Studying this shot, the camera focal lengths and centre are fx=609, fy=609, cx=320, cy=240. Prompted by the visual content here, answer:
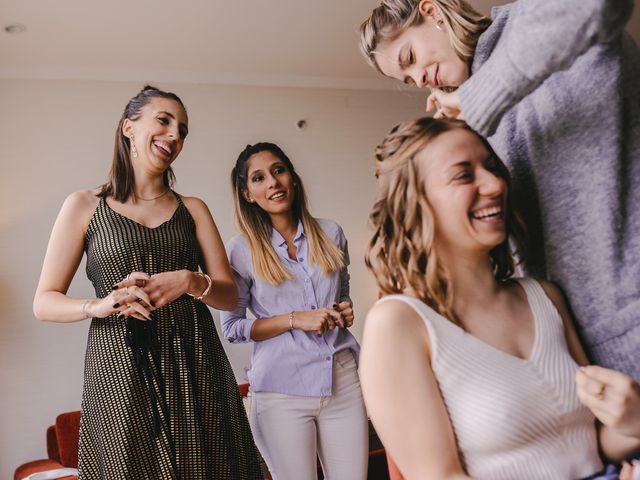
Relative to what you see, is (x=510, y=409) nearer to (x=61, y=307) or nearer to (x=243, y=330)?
(x=61, y=307)

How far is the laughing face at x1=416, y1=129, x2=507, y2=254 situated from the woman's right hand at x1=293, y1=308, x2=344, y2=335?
1.24 metres

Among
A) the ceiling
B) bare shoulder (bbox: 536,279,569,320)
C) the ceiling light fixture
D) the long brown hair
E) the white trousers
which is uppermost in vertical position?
the ceiling light fixture

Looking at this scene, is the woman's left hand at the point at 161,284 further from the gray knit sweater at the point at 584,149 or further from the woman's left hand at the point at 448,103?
the gray knit sweater at the point at 584,149

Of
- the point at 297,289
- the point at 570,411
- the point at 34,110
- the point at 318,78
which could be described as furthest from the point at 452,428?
the point at 318,78

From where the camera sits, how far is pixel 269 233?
2.43 m

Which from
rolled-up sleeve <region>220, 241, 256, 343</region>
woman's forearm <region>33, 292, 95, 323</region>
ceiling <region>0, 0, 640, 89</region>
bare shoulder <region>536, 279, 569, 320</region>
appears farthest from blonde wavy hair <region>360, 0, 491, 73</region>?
ceiling <region>0, 0, 640, 89</region>

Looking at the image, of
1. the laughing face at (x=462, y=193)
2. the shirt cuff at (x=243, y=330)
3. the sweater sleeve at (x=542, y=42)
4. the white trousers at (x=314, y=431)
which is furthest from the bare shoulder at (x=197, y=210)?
the sweater sleeve at (x=542, y=42)

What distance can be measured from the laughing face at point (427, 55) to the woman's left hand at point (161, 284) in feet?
2.65

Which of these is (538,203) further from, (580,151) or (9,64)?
(9,64)

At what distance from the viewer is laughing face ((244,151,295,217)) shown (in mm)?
2430

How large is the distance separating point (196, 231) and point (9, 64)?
11.1ft

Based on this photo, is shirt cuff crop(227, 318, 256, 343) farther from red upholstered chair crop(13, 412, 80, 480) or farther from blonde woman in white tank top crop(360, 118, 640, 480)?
red upholstered chair crop(13, 412, 80, 480)

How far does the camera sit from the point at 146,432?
167 centimetres

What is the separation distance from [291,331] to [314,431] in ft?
1.20
